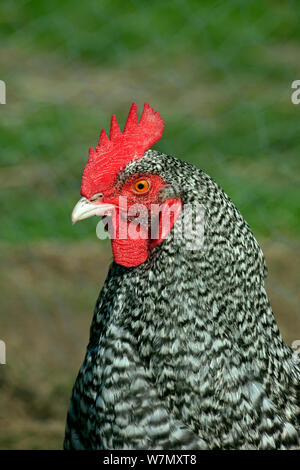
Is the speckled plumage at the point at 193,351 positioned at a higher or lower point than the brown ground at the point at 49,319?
lower

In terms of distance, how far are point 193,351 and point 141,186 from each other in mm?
600

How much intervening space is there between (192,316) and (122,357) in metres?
0.29

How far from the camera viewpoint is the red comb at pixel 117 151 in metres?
2.54

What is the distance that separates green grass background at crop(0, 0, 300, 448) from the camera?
470 centimetres

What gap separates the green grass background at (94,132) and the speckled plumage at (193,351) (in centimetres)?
178

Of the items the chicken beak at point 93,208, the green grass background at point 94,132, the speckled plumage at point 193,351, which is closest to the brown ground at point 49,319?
the green grass background at point 94,132

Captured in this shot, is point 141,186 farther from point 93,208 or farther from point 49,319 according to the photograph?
point 49,319

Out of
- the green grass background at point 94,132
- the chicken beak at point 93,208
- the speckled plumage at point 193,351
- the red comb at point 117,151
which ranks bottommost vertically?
the speckled plumage at point 193,351

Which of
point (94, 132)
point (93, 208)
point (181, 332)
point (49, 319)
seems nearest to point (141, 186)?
point (93, 208)

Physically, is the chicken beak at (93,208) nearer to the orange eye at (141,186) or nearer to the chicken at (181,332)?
the chicken at (181,332)

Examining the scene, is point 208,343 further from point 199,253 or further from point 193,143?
point 193,143

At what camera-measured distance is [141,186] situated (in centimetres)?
248

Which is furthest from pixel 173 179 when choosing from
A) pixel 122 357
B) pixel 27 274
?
pixel 27 274

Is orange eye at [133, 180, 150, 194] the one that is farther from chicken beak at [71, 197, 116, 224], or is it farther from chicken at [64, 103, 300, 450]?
chicken beak at [71, 197, 116, 224]
